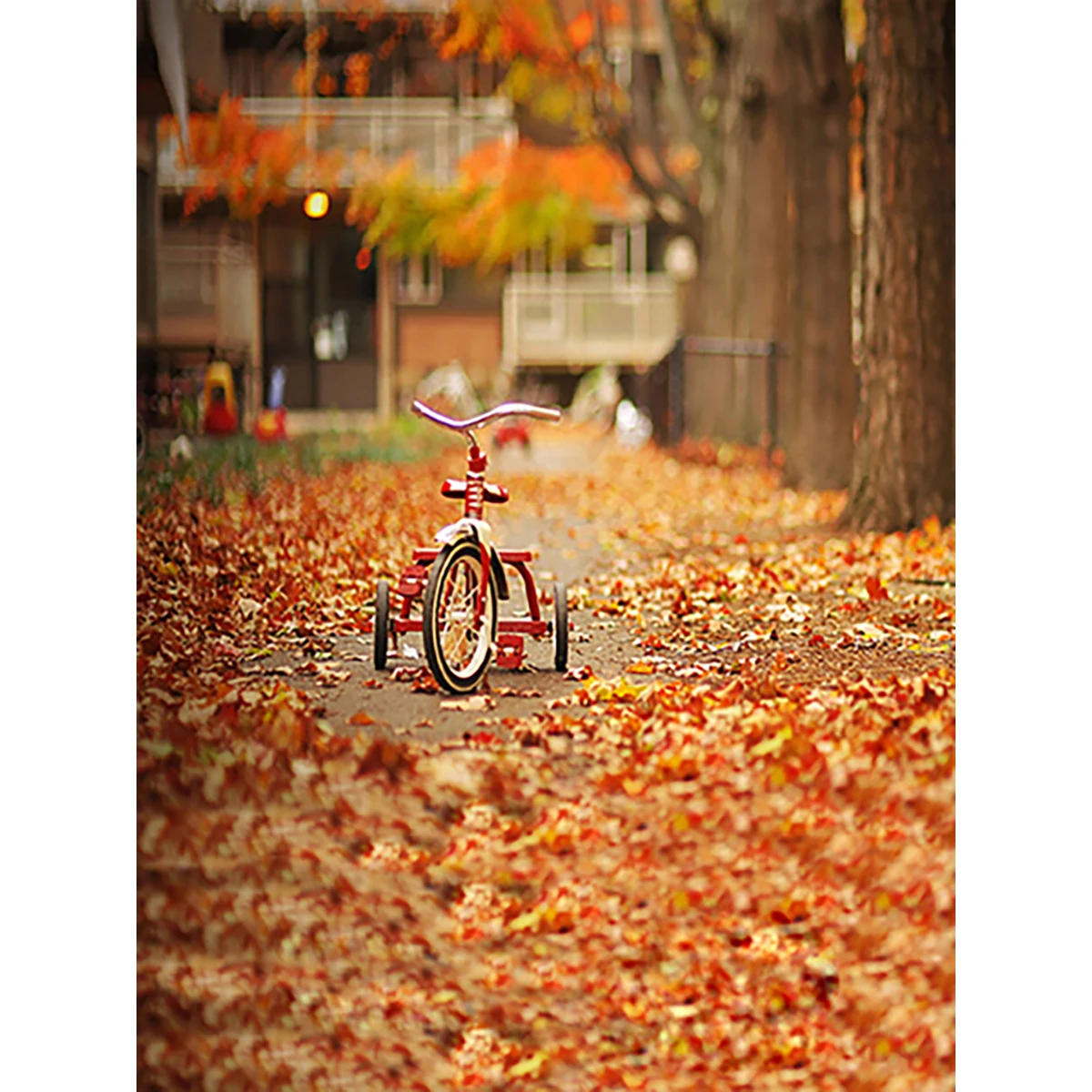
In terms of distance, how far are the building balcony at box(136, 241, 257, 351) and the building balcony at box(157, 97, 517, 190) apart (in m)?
0.40

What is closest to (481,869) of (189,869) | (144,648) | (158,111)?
(189,869)

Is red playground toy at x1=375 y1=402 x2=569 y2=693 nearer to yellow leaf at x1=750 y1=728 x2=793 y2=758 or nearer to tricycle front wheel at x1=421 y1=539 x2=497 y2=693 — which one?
tricycle front wheel at x1=421 y1=539 x2=497 y2=693

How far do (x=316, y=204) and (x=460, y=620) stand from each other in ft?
10.3

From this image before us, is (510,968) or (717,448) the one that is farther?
(717,448)

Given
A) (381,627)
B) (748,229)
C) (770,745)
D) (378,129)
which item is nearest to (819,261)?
(748,229)

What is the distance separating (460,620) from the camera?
5594mm

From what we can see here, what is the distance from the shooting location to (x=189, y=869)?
500 cm

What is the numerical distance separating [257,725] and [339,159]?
3239 mm

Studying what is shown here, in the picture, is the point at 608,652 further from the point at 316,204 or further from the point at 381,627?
the point at 316,204

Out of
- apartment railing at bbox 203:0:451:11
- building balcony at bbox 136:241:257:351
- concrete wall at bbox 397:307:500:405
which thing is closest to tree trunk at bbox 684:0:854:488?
concrete wall at bbox 397:307:500:405

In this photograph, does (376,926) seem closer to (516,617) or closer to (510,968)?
(510,968)

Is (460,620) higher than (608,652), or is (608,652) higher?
(460,620)

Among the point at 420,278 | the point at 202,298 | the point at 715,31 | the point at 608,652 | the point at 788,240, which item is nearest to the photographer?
the point at 608,652

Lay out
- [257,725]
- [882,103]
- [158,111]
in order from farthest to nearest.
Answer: [882,103] → [158,111] → [257,725]
